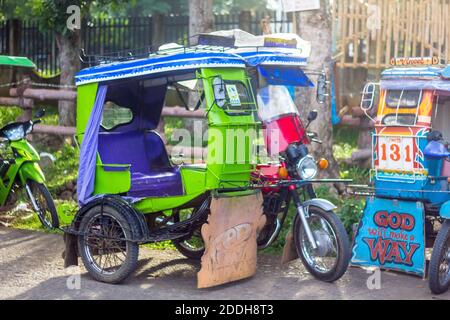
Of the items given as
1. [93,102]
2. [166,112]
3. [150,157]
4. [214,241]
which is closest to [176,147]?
[166,112]

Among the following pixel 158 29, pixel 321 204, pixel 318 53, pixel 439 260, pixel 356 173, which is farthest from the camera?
pixel 158 29

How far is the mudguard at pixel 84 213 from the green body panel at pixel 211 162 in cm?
21

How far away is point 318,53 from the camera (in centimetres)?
991

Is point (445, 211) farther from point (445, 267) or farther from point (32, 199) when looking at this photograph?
point (32, 199)

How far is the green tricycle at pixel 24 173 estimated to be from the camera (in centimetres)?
909

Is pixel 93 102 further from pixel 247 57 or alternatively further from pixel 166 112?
pixel 166 112

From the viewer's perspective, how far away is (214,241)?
659cm

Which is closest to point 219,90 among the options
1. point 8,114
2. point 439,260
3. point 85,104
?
point 85,104

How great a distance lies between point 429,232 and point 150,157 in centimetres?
278

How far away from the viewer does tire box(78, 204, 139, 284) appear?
677cm

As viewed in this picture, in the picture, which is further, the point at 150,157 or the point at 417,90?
the point at 150,157

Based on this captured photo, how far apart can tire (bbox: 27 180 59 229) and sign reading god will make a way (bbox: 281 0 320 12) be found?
3626 millimetres

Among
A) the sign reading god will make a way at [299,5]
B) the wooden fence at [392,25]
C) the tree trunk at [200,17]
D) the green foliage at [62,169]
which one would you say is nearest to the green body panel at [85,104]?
the sign reading god will make a way at [299,5]

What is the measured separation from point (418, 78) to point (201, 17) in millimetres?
5727
